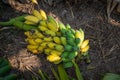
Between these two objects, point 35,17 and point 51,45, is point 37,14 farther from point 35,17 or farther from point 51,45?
point 51,45

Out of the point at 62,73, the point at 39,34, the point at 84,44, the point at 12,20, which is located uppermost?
the point at 12,20

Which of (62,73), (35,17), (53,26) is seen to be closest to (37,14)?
(35,17)

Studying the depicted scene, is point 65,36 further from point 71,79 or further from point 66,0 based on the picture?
point 66,0

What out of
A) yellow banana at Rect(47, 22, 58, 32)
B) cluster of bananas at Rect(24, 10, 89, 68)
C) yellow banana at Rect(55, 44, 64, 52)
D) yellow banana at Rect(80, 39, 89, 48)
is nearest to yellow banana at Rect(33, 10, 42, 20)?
cluster of bananas at Rect(24, 10, 89, 68)

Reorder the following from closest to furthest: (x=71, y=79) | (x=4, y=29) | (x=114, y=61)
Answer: (x=71, y=79)
(x=114, y=61)
(x=4, y=29)

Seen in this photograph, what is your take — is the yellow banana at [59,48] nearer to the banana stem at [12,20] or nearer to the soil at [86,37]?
the soil at [86,37]

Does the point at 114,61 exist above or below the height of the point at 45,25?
below

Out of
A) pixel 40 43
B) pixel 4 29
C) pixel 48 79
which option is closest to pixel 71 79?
pixel 48 79

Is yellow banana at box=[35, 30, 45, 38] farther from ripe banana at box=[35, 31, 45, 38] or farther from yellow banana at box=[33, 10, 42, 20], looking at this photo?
yellow banana at box=[33, 10, 42, 20]
